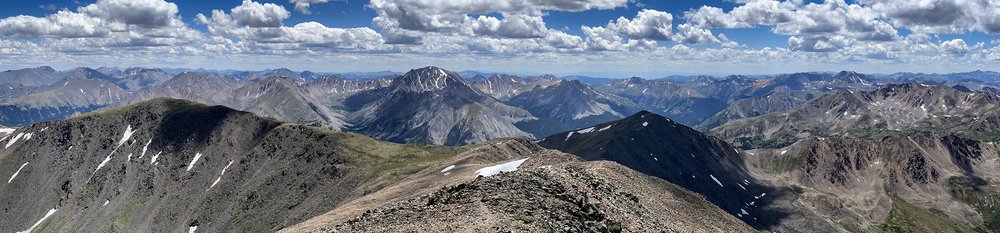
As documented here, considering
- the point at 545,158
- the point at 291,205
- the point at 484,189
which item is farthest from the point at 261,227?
the point at 484,189

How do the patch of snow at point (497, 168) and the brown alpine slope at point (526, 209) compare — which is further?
the patch of snow at point (497, 168)

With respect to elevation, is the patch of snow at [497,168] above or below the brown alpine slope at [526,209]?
below

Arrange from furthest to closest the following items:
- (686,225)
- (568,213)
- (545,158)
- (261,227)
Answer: (261,227) → (545,158) → (686,225) → (568,213)

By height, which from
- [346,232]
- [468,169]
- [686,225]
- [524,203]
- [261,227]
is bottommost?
[261,227]

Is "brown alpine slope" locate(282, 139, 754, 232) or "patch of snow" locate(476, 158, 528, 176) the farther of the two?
"patch of snow" locate(476, 158, 528, 176)

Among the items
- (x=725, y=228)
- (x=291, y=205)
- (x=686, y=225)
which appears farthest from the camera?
(x=291, y=205)

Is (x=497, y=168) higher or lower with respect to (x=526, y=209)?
lower

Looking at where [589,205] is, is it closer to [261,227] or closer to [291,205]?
[261,227]

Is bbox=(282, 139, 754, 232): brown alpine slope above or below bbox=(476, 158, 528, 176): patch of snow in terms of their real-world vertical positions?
above

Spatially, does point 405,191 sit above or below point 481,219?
below

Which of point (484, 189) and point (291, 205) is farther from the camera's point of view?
point (291, 205)

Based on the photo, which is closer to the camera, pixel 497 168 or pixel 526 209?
pixel 526 209

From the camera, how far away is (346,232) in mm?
53188

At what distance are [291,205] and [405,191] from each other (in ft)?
288
